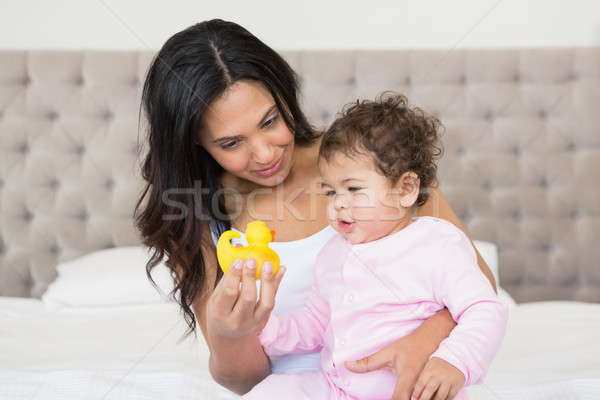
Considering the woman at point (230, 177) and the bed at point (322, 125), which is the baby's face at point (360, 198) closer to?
the woman at point (230, 177)

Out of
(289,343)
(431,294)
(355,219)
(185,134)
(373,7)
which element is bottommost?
(289,343)

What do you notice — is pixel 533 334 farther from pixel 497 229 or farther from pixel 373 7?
pixel 373 7

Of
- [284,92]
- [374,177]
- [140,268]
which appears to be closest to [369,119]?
[374,177]

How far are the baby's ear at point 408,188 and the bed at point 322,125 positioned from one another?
1.02m

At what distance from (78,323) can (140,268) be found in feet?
1.03

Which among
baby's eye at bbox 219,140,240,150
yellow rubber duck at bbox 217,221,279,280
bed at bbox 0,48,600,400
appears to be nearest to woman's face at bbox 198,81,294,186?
baby's eye at bbox 219,140,240,150

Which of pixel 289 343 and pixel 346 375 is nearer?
pixel 346 375

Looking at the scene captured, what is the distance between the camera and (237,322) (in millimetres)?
1034

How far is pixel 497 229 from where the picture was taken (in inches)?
96.6

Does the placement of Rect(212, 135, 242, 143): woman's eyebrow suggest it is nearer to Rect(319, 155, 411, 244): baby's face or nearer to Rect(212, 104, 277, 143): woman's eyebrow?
Rect(212, 104, 277, 143): woman's eyebrow

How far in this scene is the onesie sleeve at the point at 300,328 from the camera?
4.14 ft

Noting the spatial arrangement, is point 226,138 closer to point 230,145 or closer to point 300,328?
point 230,145

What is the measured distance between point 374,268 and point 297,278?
31cm

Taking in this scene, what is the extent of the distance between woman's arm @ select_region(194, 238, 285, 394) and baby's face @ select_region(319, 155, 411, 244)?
221 mm
